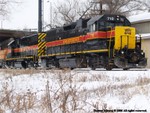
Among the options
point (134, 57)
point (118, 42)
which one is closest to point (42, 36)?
point (118, 42)

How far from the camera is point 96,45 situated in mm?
20000

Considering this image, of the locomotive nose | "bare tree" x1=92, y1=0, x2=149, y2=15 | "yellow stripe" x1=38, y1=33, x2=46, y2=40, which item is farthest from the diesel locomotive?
"bare tree" x1=92, y1=0, x2=149, y2=15

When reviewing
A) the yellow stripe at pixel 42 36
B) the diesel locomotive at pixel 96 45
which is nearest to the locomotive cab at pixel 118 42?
the diesel locomotive at pixel 96 45

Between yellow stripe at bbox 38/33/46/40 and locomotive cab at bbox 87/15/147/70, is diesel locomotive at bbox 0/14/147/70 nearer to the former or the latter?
locomotive cab at bbox 87/15/147/70

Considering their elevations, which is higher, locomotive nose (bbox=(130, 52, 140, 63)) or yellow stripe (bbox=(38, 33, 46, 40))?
yellow stripe (bbox=(38, 33, 46, 40))

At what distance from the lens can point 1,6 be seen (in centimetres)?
1981

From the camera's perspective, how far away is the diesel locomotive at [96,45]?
1891 cm

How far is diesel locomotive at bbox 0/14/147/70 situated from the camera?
18906mm

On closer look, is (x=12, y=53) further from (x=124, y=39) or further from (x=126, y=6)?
(x=126, y=6)

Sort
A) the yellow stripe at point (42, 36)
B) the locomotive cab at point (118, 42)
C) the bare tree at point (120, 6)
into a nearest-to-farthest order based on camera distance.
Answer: the locomotive cab at point (118, 42), the yellow stripe at point (42, 36), the bare tree at point (120, 6)

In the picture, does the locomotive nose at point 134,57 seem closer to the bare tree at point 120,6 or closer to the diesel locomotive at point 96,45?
the diesel locomotive at point 96,45

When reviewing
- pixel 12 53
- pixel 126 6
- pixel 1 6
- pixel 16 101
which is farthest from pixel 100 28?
pixel 126 6

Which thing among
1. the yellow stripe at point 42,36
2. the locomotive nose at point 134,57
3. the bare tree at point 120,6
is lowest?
the locomotive nose at point 134,57

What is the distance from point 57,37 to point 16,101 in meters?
18.5
